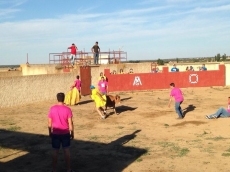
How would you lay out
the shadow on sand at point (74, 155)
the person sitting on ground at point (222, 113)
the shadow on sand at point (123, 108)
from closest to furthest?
the shadow on sand at point (74, 155) → the person sitting on ground at point (222, 113) → the shadow on sand at point (123, 108)

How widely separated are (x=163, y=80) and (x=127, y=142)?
726 inches

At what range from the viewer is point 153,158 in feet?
29.5

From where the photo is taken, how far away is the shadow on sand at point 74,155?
837 cm

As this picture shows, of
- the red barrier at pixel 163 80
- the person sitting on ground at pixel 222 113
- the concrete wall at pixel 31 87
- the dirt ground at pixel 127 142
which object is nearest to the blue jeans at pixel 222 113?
the person sitting on ground at pixel 222 113

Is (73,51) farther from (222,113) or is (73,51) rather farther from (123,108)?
(222,113)

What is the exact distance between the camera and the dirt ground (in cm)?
846

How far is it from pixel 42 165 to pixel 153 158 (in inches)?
108

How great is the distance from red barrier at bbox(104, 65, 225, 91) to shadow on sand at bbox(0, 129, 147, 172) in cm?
1601

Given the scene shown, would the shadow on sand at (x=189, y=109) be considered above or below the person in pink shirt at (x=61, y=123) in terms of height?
below

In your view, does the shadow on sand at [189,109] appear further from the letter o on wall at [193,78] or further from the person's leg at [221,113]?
the letter o on wall at [193,78]

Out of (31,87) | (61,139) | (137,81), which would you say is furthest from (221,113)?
(137,81)

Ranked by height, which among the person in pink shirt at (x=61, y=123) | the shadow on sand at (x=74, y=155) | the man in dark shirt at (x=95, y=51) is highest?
the man in dark shirt at (x=95, y=51)

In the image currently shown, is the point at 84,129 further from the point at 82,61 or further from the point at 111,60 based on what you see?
the point at 111,60

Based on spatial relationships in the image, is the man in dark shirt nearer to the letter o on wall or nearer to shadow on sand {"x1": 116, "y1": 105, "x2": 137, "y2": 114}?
the letter o on wall
